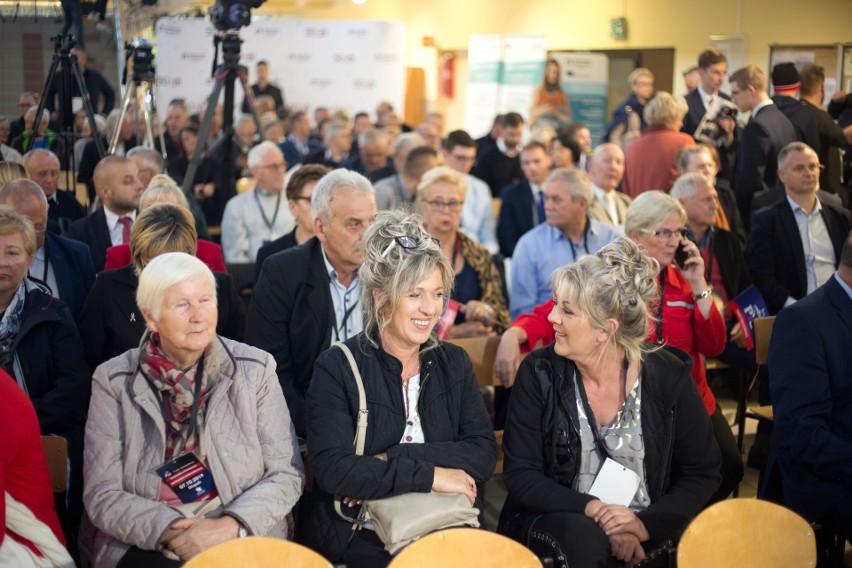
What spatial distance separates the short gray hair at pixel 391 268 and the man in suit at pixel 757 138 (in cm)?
407

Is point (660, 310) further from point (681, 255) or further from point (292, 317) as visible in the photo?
point (292, 317)

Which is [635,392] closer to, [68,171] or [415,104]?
[68,171]

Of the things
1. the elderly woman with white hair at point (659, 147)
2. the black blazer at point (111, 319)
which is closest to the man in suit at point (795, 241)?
the elderly woman with white hair at point (659, 147)

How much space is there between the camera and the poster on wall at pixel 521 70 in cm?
1191

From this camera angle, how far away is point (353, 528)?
2564 millimetres

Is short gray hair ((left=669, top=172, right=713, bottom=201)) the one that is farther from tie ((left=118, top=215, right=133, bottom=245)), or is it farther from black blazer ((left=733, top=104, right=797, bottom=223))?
tie ((left=118, top=215, right=133, bottom=245))

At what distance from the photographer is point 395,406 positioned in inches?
104

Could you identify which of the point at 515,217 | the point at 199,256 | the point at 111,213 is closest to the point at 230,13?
the point at 111,213

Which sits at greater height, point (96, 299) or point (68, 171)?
point (68, 171)

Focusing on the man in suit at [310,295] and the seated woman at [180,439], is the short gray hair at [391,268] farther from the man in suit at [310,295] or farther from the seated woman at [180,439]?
the man in suit at [310,295]

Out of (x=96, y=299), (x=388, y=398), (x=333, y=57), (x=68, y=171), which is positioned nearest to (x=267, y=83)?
(x=333, y=57)

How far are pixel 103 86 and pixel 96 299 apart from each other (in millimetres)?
3456

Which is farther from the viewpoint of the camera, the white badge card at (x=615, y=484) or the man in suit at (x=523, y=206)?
the man in suit at (x=523, y=206)

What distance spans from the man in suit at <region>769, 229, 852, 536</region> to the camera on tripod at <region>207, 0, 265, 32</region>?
415 cm
